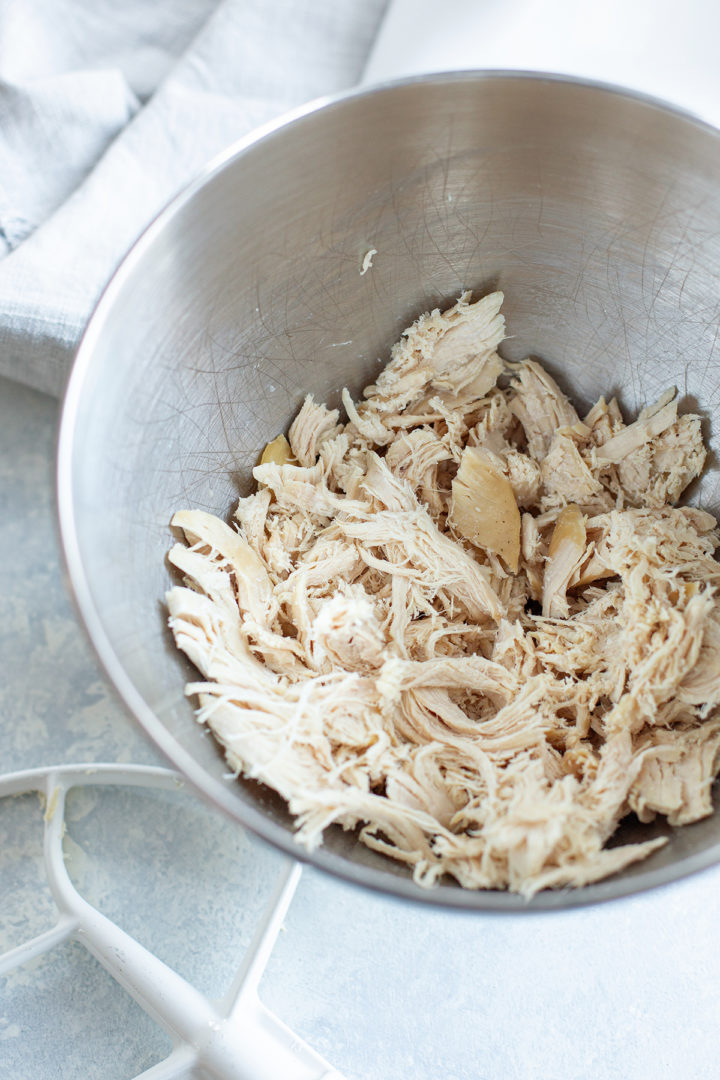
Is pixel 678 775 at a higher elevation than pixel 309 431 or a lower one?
lower

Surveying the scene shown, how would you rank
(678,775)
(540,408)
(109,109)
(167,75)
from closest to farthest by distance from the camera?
(678,775) → (540,408) → (109,109) → (167,75)

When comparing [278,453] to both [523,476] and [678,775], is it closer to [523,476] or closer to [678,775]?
[523,476]


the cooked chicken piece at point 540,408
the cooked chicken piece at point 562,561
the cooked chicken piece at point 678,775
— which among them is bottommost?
the cooked chicken piece at point 678,775

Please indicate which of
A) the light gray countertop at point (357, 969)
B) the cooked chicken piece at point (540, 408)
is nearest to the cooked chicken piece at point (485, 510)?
the cooked chicken piece at point (540, 408)

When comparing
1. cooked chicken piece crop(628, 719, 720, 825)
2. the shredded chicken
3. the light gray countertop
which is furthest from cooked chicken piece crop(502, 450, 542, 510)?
the light gray countertop

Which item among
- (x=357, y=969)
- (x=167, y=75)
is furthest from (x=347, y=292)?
(x=357, y=969)

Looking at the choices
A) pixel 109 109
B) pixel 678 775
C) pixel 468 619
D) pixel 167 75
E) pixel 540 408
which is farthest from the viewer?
pixel 167 75

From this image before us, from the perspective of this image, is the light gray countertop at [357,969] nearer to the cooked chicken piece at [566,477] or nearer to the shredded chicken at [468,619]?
the shredded chicken at [468,619]
